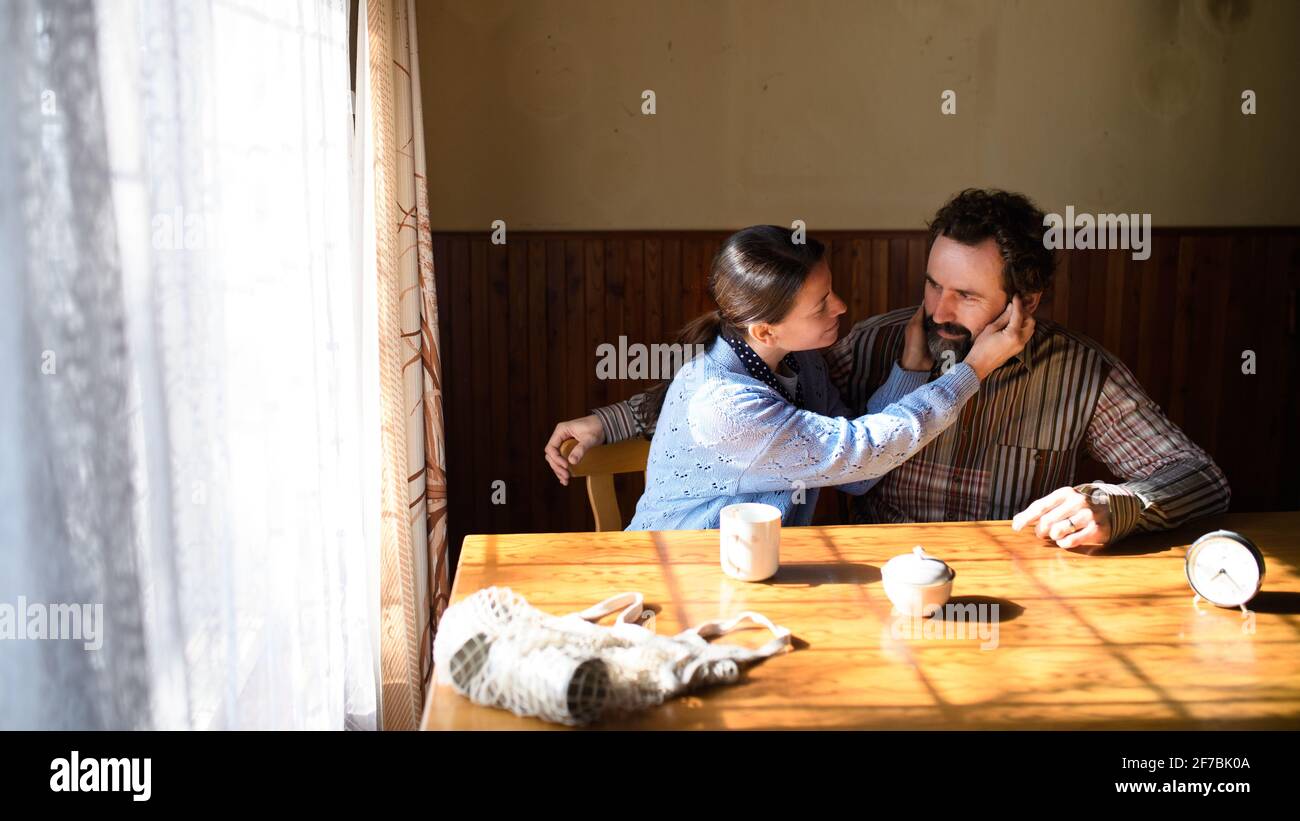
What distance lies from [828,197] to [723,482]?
2.20 m

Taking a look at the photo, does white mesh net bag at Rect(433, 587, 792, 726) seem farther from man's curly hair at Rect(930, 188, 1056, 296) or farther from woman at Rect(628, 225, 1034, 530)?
man's curly hair at Rect(930, 188, 1056, 296)

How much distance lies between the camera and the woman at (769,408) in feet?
7.72

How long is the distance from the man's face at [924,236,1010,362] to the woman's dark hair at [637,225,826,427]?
32 cm

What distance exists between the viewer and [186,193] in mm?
1557

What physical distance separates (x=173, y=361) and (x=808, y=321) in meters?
1.42

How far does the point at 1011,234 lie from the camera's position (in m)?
2.62

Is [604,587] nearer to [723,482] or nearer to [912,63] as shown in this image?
[723,482]

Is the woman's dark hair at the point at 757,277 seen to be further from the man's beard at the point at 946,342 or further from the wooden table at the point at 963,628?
the wooden table at the point at 963,628

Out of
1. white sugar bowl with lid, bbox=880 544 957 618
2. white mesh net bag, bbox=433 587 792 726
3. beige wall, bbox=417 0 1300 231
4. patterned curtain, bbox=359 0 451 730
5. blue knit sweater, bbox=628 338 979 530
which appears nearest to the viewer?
white mesh net bag, bbox=433 587 792 726

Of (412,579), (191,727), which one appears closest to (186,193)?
(191,727)

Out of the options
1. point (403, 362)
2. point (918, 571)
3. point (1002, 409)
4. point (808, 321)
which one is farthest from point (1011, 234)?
point (403, 362)

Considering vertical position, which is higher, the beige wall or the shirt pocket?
the beige wall

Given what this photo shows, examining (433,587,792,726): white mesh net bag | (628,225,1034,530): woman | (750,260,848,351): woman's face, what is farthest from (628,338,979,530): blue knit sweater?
(433,587,792,726): white mesh net bag

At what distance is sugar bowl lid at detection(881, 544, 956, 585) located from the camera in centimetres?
178
